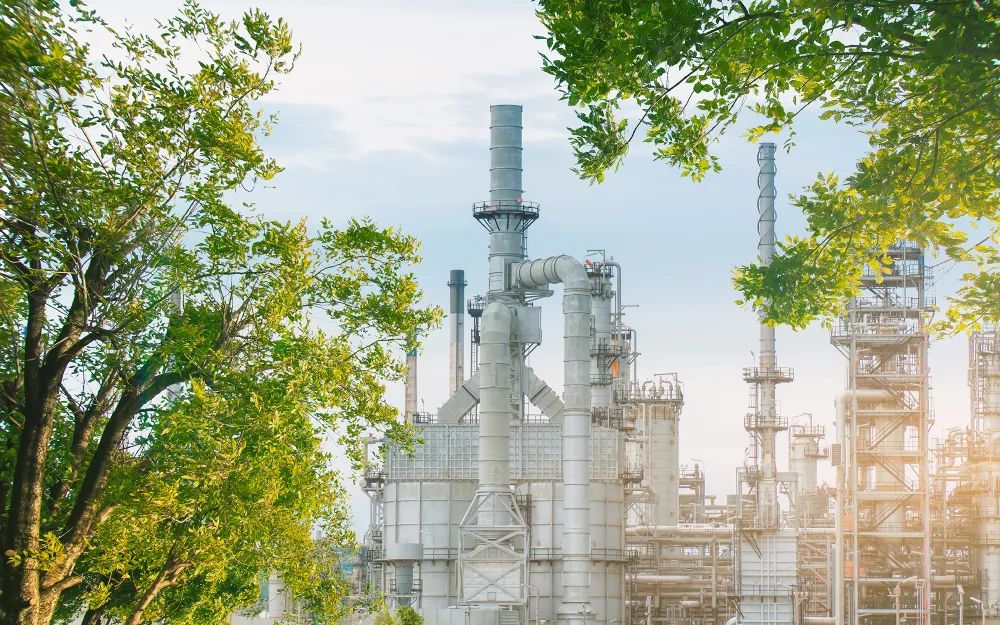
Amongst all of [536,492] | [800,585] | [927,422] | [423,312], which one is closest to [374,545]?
[536,492]

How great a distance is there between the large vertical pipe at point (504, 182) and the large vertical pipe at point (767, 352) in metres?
20.1

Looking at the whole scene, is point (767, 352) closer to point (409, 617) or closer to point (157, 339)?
point (409, 617)

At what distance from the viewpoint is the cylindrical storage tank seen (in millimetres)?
62344

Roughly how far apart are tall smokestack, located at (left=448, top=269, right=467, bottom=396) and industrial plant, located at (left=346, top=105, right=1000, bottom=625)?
11.6 meters

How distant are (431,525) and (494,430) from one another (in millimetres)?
11878

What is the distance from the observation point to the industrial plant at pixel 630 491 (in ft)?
178

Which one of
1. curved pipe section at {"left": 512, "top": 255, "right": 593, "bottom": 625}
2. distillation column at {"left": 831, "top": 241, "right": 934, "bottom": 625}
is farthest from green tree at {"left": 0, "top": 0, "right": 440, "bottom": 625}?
distillation column at {"left": 831, "top": 241, "right": 934, "bottom": 625}

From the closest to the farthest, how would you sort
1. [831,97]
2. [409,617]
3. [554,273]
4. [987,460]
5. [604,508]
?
[831,97]
[409,617]
[554,273]
[604,508]
[987,460]

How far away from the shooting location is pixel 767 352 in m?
76.2

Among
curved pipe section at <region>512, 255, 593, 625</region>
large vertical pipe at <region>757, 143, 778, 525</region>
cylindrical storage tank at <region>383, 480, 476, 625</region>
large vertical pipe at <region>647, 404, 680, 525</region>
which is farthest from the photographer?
large vertical pipe at <region>647, 404, 680, 525</region>

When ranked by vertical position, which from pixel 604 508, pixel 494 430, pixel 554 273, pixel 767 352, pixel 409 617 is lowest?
pixel 409 617

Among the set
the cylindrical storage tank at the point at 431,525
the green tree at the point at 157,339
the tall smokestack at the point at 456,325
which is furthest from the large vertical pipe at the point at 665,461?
the green tree at the point at 157,339

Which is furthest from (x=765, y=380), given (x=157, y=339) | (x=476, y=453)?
(x=157, y=339)

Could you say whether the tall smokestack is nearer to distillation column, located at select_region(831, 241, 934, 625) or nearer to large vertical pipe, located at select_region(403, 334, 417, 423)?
large vertical pipe, located at select_region(403, 334, 417, 423)
